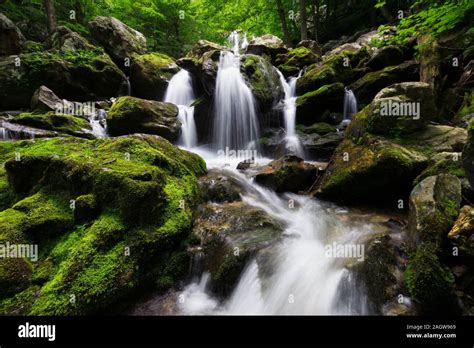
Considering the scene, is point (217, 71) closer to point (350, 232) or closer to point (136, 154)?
point (136, 154)

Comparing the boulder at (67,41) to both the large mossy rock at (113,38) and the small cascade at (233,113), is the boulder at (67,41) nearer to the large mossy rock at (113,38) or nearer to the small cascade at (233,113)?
the large mossy rock at (113,38)

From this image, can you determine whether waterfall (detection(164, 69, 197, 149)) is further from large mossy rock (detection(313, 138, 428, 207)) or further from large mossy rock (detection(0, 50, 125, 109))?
large mossy rock (detection(313, 138, 428, 207))

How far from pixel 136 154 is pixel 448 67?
9433mm

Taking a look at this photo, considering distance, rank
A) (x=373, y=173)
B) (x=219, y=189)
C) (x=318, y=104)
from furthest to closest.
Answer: (x=318, y=104) → (x=219, y=189) → (x=373, y=173)

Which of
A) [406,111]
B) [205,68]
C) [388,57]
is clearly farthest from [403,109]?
[205,68]

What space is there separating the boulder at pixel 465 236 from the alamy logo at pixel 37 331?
480cm

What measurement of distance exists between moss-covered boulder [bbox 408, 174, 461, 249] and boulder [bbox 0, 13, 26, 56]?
55.2 feet

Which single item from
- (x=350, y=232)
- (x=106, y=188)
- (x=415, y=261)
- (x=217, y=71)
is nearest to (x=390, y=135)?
(x=350, y=232)

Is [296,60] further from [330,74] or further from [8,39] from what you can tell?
[8,39]

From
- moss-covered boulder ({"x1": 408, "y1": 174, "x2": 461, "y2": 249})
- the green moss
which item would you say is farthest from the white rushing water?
moss-covered boulder ({"x1": 408, "y1": 174, "x2": 461, "y2": 249})

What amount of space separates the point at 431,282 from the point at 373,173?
2.95 meters

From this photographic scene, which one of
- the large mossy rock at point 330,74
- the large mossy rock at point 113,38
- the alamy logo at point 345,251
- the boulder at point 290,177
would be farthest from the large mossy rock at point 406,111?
the large mossy rock at point 113,38

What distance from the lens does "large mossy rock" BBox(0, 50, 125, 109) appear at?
11.6m

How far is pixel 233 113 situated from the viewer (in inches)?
470
